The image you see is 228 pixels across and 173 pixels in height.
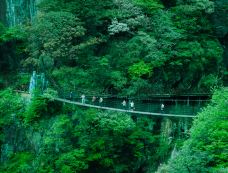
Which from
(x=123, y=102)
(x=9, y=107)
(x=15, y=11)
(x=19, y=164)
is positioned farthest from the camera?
(x=15, y=11)

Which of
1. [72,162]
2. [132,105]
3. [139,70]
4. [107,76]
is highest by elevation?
[139,70]

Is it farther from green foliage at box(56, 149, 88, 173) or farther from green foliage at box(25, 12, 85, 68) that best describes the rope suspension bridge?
green foliage at box(56, 149, 88, 173)

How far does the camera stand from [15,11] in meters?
24.6

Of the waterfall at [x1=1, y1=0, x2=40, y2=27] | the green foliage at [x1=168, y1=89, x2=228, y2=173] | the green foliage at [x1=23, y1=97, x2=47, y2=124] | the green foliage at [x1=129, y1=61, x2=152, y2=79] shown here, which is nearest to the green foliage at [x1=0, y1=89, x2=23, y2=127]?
the green foliage at [x1=23, y1=97, x2=47, y2=124]

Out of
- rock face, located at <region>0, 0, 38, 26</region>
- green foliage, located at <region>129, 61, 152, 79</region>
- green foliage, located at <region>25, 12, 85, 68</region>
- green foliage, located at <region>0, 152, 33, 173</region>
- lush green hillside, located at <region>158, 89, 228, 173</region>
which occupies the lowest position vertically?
green foliage, located at <region>0, 152, 33, 173</region>

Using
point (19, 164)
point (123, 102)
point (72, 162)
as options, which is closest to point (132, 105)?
point (123, 102)

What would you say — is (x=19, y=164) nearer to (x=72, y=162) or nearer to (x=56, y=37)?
(x=72, y=162)

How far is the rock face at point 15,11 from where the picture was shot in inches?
962

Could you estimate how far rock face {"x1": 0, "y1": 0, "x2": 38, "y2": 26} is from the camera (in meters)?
24.4

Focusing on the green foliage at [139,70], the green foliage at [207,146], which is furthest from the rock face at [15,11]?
the green foliage at [207,146]

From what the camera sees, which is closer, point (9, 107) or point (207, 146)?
point (207, 146)

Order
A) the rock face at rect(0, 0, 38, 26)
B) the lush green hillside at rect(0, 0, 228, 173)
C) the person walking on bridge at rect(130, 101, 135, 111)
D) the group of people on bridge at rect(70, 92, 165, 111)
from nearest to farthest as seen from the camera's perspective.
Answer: the person walking on bridge at rect(130, 101, 135, 111)
the group of people on bridge at rect(70, 92, 165, 111)
the lush green hillside at rect(0, 0, 228, 173)
the rock face at rect(0, 0, 38, 26)

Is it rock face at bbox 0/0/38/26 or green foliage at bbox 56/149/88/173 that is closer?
green foliage at bbox 56/149/88/173

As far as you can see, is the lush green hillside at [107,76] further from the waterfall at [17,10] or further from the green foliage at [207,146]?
the green foliage at [207,146]
